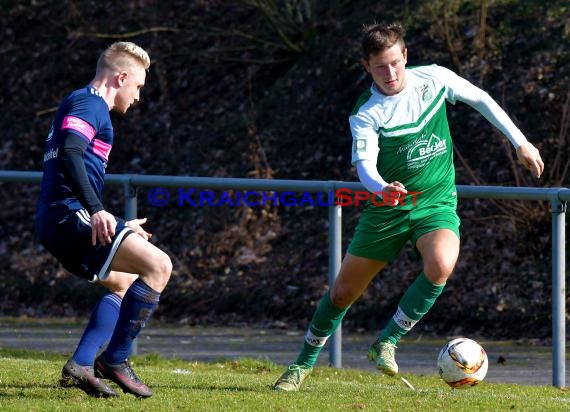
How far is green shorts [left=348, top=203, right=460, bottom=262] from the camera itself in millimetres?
7059

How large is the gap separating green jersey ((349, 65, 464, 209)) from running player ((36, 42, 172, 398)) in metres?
1.28

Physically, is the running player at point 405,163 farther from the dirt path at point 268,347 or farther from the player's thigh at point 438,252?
the dirt path at point 268,347

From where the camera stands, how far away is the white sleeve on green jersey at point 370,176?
22.0 ft

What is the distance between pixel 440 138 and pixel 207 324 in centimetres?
549

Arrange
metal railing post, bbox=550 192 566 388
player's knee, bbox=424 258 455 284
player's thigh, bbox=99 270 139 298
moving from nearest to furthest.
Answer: player's knee, bbox=424 258 455 284
player's thigh, bbox=99 270 139 298
metal railing post, bbox=550 192 566 388

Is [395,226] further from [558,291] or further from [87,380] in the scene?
[87,380]

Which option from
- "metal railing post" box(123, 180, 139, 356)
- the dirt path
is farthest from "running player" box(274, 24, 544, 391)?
"metal railing post" box(123, 180, 139, 356)

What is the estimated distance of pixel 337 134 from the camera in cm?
1446

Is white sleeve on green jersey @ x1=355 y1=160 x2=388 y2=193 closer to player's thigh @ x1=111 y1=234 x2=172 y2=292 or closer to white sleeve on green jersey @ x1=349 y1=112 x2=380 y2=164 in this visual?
white sleeve on green jersey @ x1=349 y1=112 x2=380 y2=164

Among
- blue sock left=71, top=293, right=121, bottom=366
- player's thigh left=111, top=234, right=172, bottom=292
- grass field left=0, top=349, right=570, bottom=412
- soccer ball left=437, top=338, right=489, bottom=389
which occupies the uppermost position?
player's thigh left=111, top=234, right=172, bottom=292

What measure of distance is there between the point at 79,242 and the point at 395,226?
5.61 ft

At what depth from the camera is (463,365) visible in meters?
7.12

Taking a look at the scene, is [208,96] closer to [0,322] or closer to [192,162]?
[192,162]

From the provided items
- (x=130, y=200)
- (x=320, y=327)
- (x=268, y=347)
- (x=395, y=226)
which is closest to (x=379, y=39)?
(x=395, y=226)
